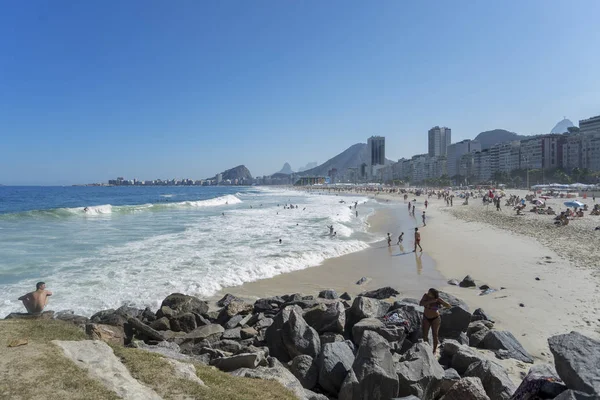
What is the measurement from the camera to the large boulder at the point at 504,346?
7141 mm

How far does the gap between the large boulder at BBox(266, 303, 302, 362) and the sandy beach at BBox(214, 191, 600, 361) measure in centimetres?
500

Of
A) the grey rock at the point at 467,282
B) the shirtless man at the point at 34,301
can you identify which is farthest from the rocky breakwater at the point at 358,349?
the grey rock at the point at 467,282

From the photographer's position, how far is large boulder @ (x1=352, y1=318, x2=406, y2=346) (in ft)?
23.1

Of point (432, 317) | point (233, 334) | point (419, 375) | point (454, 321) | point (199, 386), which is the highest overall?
point (199, 386)

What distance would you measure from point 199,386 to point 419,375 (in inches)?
124

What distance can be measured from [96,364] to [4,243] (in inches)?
925

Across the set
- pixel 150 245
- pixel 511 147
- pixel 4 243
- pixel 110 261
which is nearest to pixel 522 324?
pixel 110 261

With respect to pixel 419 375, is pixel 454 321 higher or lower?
lower

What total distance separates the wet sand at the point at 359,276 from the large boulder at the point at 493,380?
256 inches

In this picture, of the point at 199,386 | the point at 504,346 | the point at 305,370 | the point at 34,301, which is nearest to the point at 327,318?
the point at 305,370

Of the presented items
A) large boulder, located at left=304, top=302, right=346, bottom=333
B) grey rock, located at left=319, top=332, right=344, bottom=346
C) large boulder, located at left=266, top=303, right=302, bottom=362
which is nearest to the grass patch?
large boulder, located at left=266, top=303, right=302, bottom=362

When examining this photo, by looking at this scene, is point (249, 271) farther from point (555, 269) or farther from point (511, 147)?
point (511, 147)

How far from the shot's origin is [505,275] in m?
14.4

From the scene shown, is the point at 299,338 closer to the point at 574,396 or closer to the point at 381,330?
the point at 381,330
